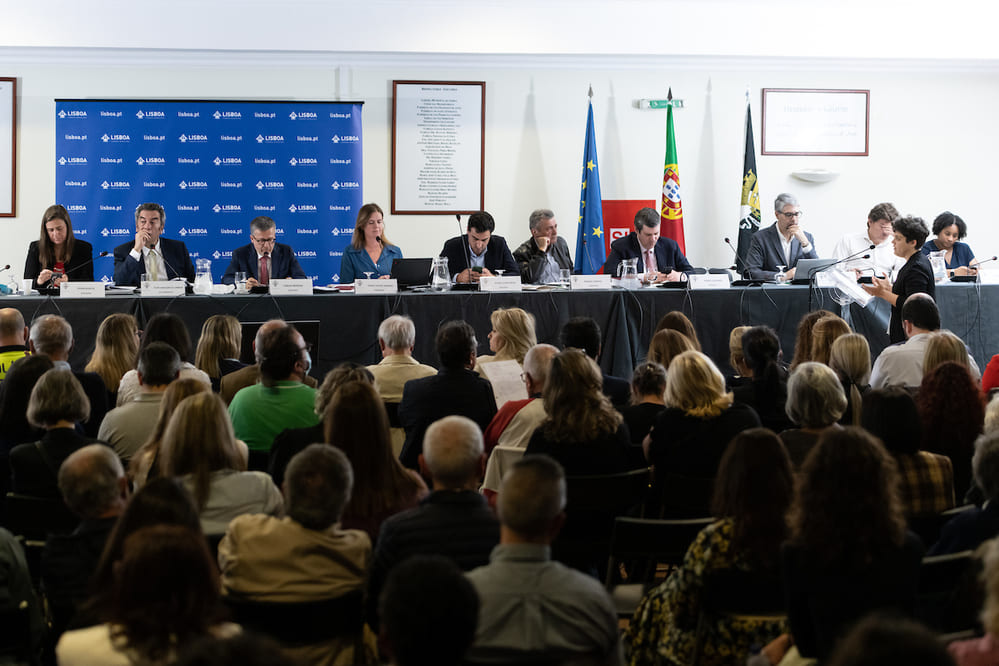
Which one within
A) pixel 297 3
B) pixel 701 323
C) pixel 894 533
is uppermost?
pixel 297 3

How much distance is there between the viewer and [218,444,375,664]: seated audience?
78.7 inches

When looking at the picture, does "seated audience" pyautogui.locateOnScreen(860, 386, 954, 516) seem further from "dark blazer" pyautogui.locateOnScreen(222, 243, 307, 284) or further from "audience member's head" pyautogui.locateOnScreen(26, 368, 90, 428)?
"dark blazer" pyautogui.locateOnScreen(222, 243, 307, 284)

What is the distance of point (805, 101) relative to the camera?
8086 mm

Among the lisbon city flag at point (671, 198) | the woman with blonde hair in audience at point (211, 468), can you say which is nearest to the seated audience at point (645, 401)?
the woman with blonde hair in audience at point (211, 468)

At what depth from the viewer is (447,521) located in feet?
7.02

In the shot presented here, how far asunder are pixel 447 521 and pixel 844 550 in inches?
32.9

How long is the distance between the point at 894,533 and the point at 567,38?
21.2 ft

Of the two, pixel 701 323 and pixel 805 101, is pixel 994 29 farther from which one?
pixel 701 323

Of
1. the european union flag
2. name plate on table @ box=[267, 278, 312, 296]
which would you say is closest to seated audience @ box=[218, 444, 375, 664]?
name plate on table @ box=[267, 278, 312, 296]

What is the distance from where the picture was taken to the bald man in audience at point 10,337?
4098mm

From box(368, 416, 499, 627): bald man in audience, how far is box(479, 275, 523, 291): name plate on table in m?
3.38

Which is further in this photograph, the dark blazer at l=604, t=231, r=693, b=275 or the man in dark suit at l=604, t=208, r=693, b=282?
the dark blazer at l=604, t=231, r=693, b=275

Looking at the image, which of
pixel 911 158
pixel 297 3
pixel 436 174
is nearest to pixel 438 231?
pixel 436 174

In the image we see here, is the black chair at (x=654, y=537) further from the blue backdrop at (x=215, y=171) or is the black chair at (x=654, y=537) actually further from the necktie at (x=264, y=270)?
the blue backdrop at (x=215, y=171)
